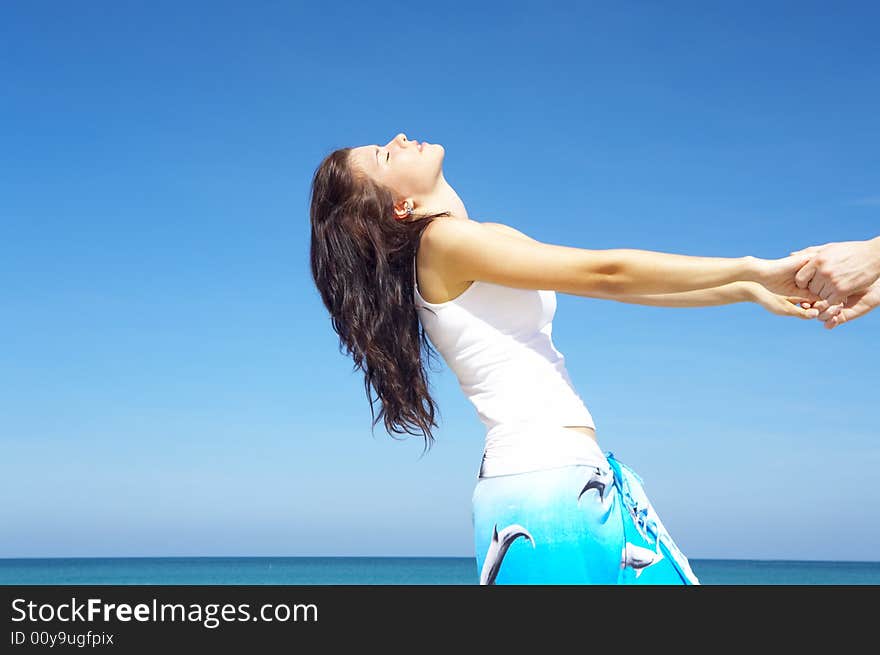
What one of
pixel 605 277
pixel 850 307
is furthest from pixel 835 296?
pixel 605 277

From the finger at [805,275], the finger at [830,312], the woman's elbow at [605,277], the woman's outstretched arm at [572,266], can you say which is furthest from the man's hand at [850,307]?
the woman's elbow at [605,277]

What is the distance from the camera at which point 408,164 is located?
10.9 ft

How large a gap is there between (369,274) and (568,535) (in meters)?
1.16

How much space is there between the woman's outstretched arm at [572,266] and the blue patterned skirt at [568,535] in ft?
1.90

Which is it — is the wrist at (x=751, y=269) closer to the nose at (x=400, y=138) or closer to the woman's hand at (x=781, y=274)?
the woman's hand at (x=781, y=274)

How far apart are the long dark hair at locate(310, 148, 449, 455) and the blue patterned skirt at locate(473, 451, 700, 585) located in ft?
2.18

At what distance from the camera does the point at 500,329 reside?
301 centimetres

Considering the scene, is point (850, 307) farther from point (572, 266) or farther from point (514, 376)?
point (514, 376)

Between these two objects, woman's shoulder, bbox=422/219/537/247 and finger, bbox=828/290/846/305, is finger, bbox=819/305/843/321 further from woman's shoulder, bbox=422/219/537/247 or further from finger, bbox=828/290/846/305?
woman's shoulder, bbox=422/219/537/247

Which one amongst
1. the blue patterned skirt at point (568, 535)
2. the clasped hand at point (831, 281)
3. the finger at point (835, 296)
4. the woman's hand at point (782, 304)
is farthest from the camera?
the woman's hand at point (782, 304)

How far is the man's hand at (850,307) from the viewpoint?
3.84m

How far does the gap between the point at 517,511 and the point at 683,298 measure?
129cm

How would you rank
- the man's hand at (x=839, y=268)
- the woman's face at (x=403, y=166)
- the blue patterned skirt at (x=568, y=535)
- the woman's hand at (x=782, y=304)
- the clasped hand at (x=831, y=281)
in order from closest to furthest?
1. the blue patterned skirt at (x=568, y=535)
2. the woman's face at (x=403, y=166)
3. the clasped hand at (x=831, y=281)
4. the man's hand at (x=839, y=268)
5. the woman's hand at (x=782, y=304)
